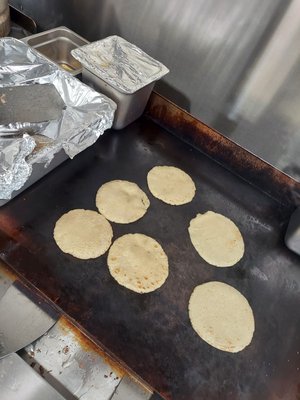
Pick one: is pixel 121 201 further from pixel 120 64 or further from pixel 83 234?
pixel 120 64

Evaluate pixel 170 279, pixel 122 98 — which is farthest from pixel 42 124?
pixel 170 279

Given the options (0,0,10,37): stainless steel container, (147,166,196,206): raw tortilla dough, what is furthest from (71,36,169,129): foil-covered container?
(0,0,10,37): stainless steel container

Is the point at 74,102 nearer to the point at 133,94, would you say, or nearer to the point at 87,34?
the point at 133,94

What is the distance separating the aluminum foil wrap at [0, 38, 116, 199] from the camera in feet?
3.86

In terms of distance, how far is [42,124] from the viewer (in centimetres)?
138

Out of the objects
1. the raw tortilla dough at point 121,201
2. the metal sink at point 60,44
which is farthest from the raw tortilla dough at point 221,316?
the metal sink at point 60,44

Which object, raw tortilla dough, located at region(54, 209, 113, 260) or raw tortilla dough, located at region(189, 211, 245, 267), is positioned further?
raw tortilla dough, located at region(189, 211, 245, 267)

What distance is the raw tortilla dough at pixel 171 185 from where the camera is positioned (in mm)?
1489

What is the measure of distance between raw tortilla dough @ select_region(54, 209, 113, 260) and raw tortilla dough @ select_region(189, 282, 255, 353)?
385 millimetres

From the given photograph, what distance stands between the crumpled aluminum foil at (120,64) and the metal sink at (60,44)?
0.15 meters

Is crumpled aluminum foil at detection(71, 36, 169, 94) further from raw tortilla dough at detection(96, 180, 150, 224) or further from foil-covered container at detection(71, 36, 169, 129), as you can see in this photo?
raw tortilla dough at detection(96, 180, 150, 224)

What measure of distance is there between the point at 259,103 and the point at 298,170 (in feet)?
1.19

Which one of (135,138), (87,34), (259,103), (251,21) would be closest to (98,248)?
(135,138)

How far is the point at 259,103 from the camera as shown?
61.3 inches
